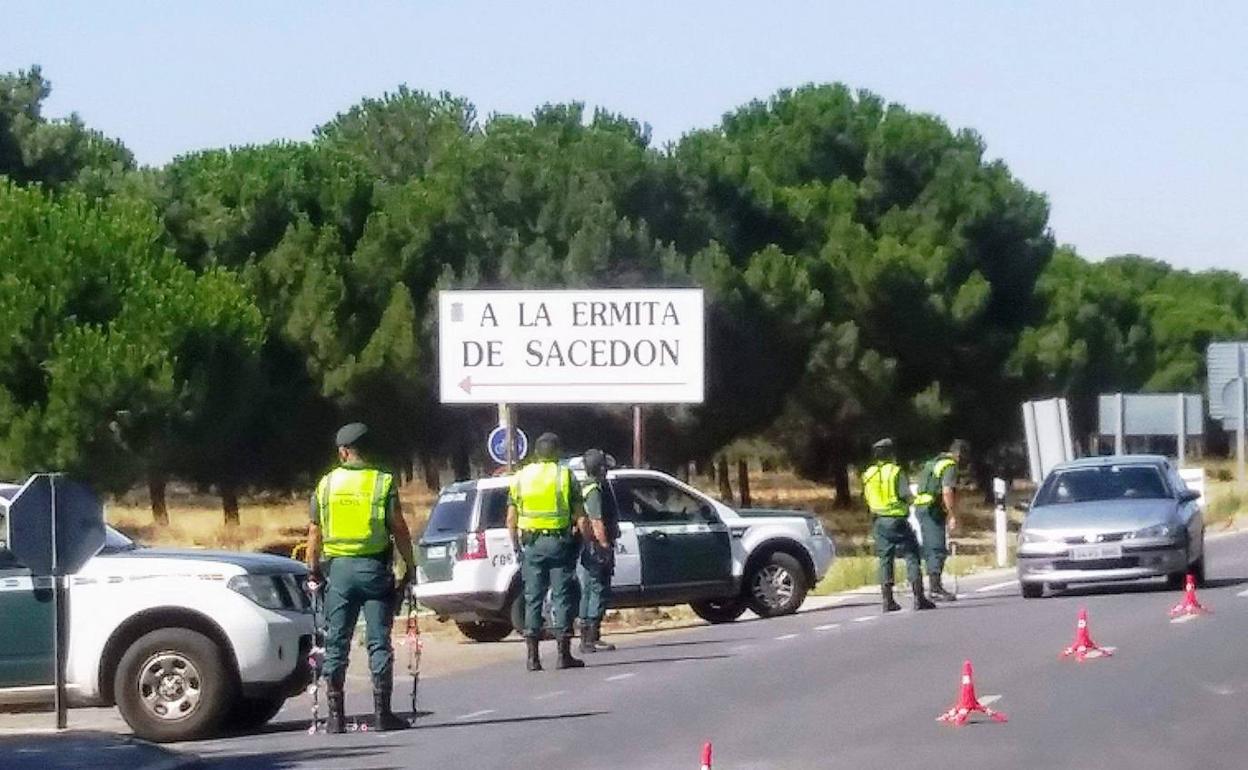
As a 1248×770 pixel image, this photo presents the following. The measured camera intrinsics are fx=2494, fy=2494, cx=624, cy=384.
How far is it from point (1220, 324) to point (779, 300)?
64583 millimetres

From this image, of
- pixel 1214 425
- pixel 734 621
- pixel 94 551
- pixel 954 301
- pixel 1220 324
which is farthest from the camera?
pixel 1220 324

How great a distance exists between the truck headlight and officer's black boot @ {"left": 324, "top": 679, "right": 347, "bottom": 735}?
2.21 feet

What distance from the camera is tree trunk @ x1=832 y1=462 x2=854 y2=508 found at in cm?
6359

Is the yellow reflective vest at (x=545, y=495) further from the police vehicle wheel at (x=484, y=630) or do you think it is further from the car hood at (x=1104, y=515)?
the car hood at (x=1104, y=515)

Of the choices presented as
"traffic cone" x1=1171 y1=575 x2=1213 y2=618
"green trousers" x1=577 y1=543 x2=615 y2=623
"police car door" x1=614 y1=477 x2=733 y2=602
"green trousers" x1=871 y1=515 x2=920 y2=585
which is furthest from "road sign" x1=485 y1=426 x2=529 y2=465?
"traffic cone" x1=1171 y1=575 x2=1213 y2=618

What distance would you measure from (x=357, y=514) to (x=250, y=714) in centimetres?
197

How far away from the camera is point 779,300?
55.3 meters

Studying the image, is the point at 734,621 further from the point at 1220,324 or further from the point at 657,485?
the point at 1220,324

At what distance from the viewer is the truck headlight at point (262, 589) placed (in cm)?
1569

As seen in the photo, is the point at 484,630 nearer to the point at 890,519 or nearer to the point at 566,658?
the point at 890,519

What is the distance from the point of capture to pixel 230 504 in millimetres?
57000

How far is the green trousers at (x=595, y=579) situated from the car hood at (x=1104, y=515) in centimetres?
598

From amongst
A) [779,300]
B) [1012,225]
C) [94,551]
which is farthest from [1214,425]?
[94,551]

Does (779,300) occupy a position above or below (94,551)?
above
